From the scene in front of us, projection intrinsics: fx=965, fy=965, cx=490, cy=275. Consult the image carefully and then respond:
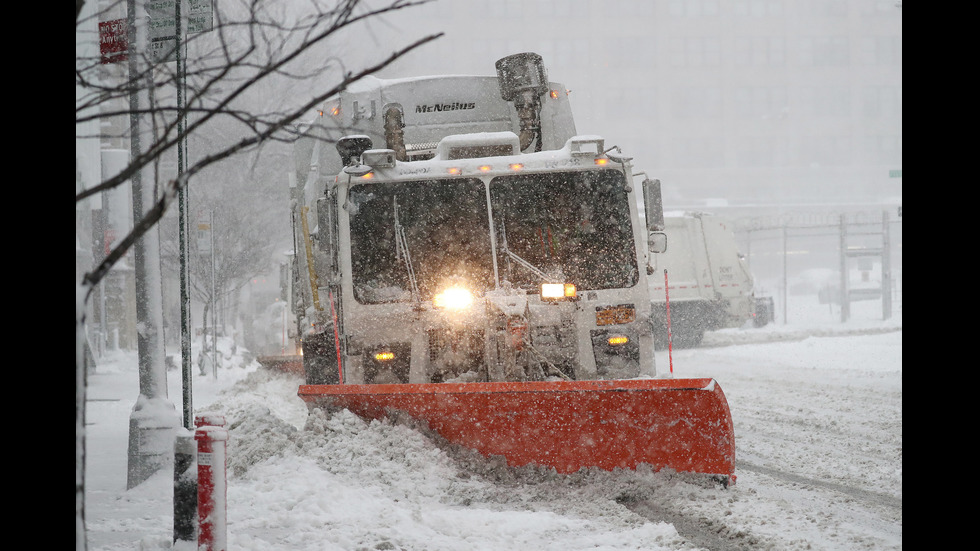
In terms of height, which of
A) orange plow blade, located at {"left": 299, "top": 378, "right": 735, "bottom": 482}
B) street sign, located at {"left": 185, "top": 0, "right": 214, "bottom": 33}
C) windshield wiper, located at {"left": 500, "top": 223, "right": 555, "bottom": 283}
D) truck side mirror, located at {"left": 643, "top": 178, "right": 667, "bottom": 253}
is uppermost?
street sign, located at {"left": 185, "top": 0, "right": 214, "bottom": 33}

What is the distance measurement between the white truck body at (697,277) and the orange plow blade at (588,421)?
1433cm

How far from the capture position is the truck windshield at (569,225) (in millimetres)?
8164

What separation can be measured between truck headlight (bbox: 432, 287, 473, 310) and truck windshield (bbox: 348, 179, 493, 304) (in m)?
0.13

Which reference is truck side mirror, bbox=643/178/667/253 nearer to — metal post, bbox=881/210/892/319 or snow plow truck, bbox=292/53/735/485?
snow plow truck, bbox=292/53/735/485

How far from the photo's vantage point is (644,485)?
6.34 meters

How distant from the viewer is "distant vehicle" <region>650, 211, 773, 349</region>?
21031 mm

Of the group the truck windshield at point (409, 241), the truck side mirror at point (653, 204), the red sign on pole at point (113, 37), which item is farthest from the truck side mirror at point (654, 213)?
the red sign on pole at point (113, 37)

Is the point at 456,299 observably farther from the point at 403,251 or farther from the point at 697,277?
the point at 697,277

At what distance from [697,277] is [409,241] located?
14.0 metres

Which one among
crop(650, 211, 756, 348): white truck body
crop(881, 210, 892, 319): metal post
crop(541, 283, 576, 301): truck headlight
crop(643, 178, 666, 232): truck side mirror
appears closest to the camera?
crop(541, 283, 576, 301): truck headlight

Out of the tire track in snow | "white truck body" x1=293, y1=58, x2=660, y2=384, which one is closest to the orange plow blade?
the tire track in snow

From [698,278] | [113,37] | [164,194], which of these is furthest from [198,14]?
[698,278]

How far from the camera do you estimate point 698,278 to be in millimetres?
21125
